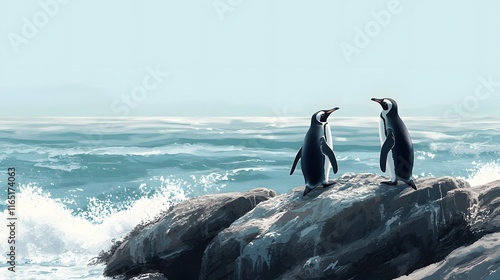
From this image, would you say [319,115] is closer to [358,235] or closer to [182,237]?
[358,235]

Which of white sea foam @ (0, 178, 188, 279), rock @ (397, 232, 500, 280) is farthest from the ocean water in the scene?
rock @ (397, 232, 500, 280)

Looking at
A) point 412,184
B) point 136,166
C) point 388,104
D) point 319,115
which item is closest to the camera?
point 412,184

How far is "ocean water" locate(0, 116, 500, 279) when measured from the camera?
1381cm

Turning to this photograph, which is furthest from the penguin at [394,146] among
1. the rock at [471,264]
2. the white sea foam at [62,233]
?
the white sea foam at [62,233]

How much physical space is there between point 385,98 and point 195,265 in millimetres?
3361

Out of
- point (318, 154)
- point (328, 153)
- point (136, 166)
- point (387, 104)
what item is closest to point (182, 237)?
point (318, 154)

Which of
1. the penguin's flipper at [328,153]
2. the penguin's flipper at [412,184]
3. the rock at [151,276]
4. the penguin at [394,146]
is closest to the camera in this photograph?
the penguin's flipper at [412,184]

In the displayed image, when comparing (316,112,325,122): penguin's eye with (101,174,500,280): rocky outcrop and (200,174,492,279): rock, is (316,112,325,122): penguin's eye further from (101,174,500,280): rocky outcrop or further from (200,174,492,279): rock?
(200,174,492,279): rock

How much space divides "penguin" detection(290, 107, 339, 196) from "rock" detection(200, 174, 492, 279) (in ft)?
1.51

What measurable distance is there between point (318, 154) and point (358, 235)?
1.39 meters

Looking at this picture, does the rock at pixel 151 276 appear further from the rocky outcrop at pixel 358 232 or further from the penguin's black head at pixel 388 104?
the penguin's black head at pixel 388 104

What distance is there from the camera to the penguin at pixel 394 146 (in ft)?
28.1

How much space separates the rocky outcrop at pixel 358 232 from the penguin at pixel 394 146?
185mm

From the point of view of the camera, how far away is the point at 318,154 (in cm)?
902
